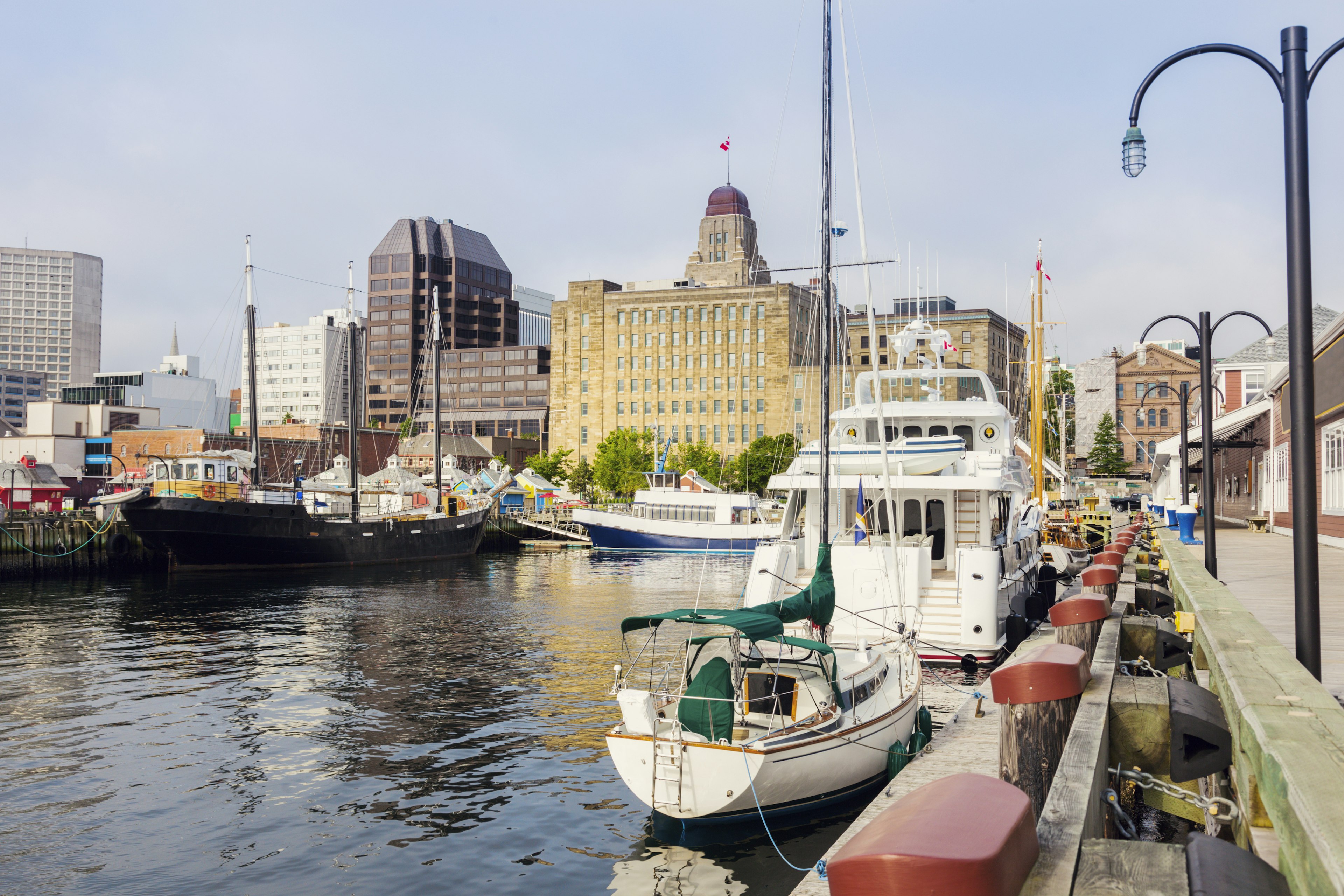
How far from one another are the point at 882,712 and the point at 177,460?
49240 mm

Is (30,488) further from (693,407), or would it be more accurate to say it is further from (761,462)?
(693,407)

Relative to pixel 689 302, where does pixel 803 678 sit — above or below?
below

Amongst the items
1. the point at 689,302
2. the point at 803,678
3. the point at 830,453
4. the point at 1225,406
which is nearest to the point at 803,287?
the point at 689,302

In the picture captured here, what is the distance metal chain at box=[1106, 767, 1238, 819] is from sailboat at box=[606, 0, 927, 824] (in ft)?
13.5

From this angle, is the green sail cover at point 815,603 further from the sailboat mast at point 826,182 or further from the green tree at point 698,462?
the green tree at point 698,462

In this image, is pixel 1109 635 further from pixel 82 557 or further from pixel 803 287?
pixel 803 287

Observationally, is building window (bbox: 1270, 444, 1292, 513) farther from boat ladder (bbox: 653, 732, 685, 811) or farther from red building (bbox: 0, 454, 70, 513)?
red building (bbox: 0, 454, 70, 513)

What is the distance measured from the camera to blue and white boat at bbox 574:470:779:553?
236 ft

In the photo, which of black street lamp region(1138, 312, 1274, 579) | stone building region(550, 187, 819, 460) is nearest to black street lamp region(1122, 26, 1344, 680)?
black street lamp region(1138, 312, 1274, 579)

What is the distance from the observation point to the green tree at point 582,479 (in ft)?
402

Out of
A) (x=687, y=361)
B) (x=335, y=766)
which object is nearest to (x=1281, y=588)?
(x=335, y=766)

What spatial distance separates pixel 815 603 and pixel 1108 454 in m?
94.2

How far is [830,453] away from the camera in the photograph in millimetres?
21438

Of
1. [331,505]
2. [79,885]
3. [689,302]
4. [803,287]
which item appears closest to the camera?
[79,885]
